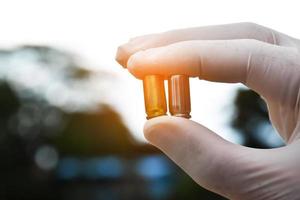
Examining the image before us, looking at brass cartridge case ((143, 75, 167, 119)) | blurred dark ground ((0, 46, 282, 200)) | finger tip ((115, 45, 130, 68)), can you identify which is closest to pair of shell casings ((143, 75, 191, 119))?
Answer: brass cartridge case ((143, 75, 167, 119))

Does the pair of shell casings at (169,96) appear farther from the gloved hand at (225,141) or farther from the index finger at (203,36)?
the index finger at (203,36)

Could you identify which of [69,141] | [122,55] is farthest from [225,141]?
[69,141]

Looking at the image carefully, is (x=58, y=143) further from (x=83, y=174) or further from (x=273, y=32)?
(x=273, y=32)

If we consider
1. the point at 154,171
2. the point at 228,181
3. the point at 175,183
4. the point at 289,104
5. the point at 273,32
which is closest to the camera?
the point at 228,181

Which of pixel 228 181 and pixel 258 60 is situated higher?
pixel 258 60

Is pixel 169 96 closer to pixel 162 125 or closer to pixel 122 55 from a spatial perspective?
pixel 162 125

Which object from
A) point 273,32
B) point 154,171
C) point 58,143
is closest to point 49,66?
point 58,143
